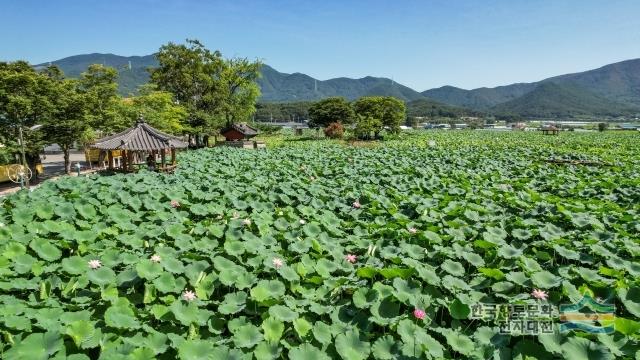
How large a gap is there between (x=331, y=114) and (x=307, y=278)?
50788mm

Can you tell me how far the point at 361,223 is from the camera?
6086mm

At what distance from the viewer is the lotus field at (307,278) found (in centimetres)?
276

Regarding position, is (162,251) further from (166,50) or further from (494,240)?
(166,50)

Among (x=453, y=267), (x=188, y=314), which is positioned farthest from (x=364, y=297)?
(x=188, y=314)

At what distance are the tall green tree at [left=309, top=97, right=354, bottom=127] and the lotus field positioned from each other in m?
47.0

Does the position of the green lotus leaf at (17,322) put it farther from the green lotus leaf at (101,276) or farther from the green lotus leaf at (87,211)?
the green lotus leaf at (87,211)

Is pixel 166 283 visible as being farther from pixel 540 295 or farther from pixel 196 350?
pixel 540 295

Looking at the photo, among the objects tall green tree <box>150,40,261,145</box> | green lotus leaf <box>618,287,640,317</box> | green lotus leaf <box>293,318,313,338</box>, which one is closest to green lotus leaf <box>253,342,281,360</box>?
green lotus leaf <box>293,318,313,338</box>

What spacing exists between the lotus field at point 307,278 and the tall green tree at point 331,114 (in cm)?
4700

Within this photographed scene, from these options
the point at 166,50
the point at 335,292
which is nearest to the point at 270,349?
the point at 335,292

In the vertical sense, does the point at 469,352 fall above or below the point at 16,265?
below

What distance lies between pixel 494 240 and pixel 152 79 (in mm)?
35816

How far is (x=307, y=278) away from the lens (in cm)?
398

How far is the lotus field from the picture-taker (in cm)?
276
